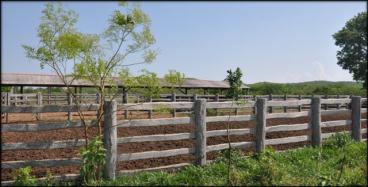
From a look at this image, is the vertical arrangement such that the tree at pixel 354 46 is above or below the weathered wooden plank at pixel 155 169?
above

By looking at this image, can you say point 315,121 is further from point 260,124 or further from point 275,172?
point 275,172

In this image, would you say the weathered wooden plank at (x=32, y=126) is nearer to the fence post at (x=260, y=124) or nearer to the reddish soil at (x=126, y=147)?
the reddish soil at (x=126, y=147)

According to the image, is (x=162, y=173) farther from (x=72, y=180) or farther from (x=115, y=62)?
(x=115, y=62)

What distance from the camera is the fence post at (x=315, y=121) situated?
11.2 meters

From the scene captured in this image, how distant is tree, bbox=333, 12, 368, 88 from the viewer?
4944cm

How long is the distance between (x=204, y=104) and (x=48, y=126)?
314 centimetres

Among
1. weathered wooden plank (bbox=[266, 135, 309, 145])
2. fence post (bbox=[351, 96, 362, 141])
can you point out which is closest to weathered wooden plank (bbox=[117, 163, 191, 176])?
weathered wooden plank (bbox=[266, 135, 309, 145])

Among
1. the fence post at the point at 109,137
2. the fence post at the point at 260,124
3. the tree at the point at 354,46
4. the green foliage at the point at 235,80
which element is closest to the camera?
the fence post at the point at 109,137

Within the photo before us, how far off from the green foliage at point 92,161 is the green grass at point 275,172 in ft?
0.65

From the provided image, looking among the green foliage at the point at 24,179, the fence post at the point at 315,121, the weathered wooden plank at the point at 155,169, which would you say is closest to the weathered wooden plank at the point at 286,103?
the fence post at the point at 315,121

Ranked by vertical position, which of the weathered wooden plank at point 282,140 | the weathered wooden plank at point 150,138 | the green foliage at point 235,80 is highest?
the green foliage at point 235,80

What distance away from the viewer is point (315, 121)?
1123 centimetres

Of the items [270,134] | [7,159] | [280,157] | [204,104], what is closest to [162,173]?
[204,104]

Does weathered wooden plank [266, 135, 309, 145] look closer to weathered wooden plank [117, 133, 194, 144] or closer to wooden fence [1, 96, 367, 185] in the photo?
A: wooden fence [1, 96, 367, 185]
